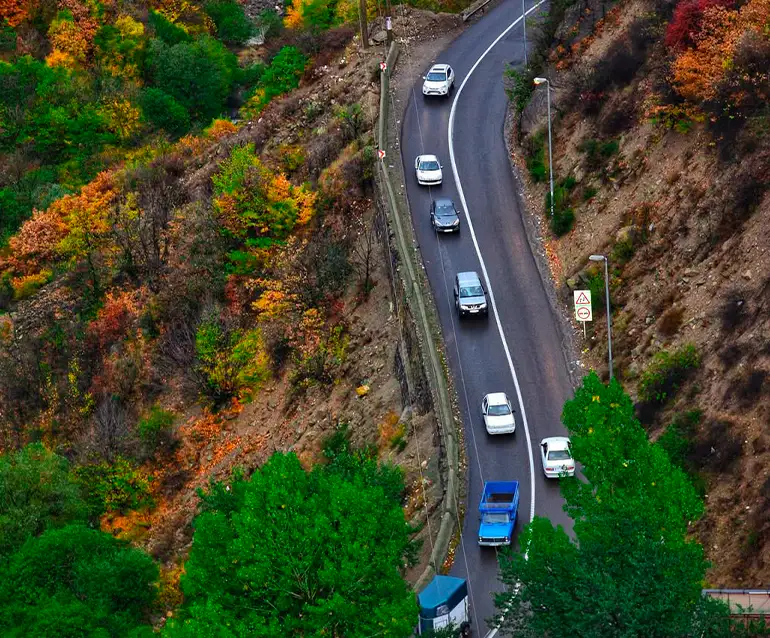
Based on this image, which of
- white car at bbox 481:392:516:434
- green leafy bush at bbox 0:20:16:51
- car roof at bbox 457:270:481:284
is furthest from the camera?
green leafy bush at bbox 0:20:16:51

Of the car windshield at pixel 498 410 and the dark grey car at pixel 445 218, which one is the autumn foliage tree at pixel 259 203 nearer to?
the dark grey car at pixel 445 218

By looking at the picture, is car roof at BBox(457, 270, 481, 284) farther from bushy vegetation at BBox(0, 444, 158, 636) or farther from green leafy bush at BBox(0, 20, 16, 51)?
green leafy bush at BBox(0, 20, 16, 51)

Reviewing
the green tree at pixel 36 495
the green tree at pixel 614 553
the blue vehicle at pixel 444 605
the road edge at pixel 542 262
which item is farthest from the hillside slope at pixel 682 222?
the green tree at pixel 36 495

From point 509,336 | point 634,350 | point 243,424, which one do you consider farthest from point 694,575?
point 243,424

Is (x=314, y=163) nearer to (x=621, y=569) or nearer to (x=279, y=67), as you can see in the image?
(x=279, y=67)

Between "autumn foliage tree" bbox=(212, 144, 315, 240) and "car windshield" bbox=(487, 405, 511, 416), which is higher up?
"autumn foliage tree" bbox=(212, 144, 315, 240)

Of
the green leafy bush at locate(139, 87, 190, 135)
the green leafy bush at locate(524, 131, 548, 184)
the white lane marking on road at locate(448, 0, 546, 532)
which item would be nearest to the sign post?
the white lane marking on road at locate(448, 0, 546, 532)

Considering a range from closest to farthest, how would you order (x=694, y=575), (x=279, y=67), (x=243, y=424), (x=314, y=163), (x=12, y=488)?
(x=694, y=575) < (x=12, y=488) < (x=243, y=424) < (x=314, y=163) < (x=279, y=67)
